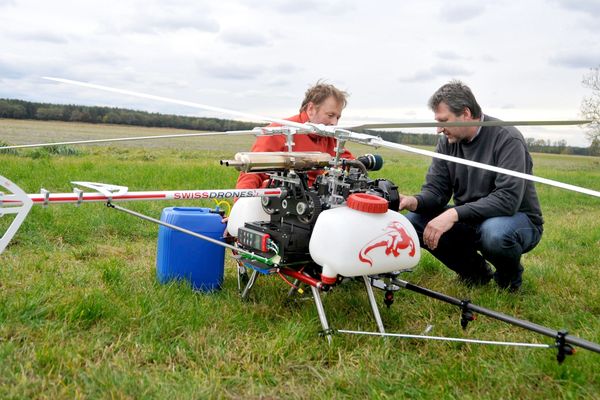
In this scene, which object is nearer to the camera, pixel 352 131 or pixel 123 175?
pixel 352 131

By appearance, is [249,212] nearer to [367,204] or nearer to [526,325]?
[367,204]

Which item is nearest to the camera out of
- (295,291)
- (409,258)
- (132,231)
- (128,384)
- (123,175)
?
(128,384)

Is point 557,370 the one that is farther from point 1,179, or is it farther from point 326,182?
point 1,179

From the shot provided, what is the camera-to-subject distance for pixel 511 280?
502cm

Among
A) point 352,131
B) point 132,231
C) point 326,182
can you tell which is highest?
point 352,131

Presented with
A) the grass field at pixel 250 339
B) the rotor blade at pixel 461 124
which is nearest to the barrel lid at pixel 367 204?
the rotor blade at pixel 461 124

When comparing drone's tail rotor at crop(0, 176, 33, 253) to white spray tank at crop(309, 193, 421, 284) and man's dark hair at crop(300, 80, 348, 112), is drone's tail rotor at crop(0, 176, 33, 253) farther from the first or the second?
man's dark hair at crop(300, 80, 348, 112)

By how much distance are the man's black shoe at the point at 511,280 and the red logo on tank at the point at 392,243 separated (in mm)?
1577

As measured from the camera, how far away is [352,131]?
13.1ft

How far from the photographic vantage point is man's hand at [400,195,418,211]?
4.79 meters

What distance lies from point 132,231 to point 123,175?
4414 millimetres

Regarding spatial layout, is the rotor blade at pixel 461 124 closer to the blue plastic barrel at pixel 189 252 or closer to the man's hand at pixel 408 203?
the man's hand at pixel 408 203

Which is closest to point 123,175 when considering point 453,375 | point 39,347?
point 39,347

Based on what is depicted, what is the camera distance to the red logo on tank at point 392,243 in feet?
11.9
